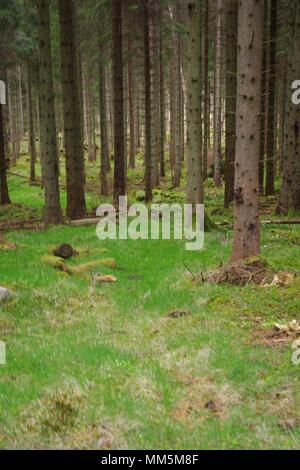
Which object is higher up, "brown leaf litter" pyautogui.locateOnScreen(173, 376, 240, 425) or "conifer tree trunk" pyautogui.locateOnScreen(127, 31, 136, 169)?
"conifer tree trunk" pyautogui.locateOnScreen(127, 31, 136, 169)

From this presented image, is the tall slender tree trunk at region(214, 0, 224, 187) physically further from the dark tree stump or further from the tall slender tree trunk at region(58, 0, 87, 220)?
the dark tree stump

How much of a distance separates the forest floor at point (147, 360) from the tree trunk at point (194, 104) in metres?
3.24

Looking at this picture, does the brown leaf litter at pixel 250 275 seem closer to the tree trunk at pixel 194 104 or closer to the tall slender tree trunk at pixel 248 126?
the tall slender tree trunk at pixel 248 126

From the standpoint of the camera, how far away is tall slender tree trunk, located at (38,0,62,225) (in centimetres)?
1758

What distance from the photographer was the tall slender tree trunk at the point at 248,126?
10.5 meters

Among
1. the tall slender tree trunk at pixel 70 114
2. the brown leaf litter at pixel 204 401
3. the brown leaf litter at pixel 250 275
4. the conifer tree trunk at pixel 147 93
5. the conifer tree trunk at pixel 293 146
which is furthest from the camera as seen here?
the conifer tree trunk at pixel 147 93

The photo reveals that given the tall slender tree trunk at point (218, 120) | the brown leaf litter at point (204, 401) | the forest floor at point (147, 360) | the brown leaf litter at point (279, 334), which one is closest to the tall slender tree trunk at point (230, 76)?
the forest floor at point (147, 360)

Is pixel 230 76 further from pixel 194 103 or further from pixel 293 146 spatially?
pixel 194 103

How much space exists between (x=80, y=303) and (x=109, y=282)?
1.67m

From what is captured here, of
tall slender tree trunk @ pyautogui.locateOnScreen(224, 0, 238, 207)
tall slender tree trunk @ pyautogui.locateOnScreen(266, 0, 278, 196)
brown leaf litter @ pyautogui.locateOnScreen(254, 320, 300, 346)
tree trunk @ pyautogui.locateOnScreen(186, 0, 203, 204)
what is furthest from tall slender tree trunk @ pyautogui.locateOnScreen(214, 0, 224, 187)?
brown leaf litter @ pyautogui.locateOnScreen(254, 320, 300, 346)

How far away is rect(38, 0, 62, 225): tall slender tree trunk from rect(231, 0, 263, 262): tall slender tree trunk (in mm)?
8881

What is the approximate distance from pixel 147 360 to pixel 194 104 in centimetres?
954

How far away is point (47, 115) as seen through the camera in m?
18.3

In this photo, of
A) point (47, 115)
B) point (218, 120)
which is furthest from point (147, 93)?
point (47, 115)
